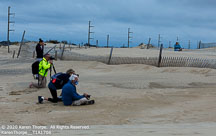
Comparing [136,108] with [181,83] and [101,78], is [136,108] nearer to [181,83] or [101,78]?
[181,83]

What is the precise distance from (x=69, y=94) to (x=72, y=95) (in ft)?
0.28

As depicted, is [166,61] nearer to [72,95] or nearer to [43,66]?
[43,66]

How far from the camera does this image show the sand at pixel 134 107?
6.59 m

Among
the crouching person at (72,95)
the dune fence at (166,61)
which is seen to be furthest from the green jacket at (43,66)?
the dune fence at (166,61)

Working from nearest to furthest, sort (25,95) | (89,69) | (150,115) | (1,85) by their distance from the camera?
(150,115)
(25,95)
(1,85)
(89,69)

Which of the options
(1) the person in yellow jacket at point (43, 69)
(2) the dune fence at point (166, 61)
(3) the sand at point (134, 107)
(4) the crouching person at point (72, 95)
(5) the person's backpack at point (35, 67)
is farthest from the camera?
(2) the dune fence at point (166, 61)

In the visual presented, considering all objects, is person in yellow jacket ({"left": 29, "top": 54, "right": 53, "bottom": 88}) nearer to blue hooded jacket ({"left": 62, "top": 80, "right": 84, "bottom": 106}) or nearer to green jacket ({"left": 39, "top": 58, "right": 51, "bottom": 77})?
green jacket ({"left": 39, "top": 58, "right": 51, "bottom": 77})

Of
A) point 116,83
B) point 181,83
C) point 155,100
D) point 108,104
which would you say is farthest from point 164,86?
point 108,104

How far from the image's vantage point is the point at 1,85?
13.9m

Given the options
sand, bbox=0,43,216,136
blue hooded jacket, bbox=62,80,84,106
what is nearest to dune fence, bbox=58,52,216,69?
sand, bbox=0,43,216,136

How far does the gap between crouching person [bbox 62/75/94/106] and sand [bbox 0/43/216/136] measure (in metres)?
0.23

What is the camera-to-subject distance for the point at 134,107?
9188 mm

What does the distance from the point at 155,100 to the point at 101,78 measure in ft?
17.2

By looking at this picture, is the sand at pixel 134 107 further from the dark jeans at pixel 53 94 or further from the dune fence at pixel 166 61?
the dune fence at pixel 166 61
